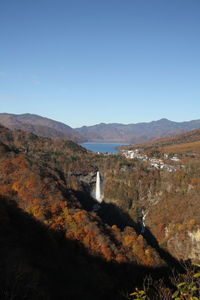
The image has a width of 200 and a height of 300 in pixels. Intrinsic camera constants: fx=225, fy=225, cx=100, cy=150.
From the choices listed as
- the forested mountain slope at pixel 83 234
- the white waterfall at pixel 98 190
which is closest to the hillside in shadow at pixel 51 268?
the forested mountain slope at pixel 83 234

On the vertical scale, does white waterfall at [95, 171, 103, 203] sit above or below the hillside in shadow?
below

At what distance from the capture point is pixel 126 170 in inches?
3302

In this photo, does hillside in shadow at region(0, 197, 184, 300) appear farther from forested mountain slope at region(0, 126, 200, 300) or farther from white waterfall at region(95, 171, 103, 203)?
white waterfall at region(95, 171, 103, 203)

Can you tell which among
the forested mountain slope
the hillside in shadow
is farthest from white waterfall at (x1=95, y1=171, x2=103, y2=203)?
the hillside in shadow

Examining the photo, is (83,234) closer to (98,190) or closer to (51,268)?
(51,268)

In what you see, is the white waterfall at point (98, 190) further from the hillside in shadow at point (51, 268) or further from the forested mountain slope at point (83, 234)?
the hillside in shadow at point (51, 268)

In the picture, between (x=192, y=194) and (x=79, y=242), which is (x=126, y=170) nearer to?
(x=192, y=194)

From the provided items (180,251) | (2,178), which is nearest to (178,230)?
(180,251)

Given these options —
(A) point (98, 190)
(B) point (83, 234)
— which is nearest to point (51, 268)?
(B) point (83, 234)

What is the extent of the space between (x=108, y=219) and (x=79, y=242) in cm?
3191

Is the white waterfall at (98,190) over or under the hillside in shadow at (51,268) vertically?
under

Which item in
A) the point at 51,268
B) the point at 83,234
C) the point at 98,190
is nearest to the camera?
the point at 51,268

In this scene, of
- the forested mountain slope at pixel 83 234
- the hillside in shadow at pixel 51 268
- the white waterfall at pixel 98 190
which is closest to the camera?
the hillside in shadow at pixel 51 268

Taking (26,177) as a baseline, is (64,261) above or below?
below
